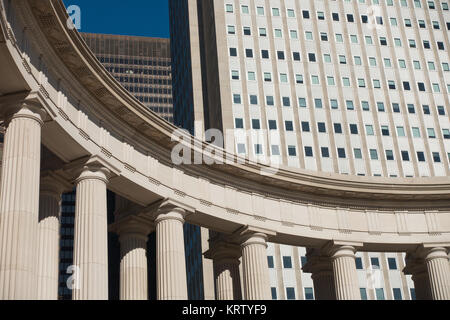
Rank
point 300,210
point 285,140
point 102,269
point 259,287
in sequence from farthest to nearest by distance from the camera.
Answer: point 285,140 < point 300,210 < point 259,287 < point 102,269

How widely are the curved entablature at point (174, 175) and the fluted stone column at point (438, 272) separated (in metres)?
2.29

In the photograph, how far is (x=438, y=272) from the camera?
8750cm

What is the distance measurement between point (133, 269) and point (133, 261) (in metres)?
1.06

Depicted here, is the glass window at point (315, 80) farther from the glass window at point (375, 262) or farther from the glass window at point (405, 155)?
the glass window at point (375, 262)

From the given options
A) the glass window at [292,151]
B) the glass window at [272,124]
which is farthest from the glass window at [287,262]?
the glass window at [272,124]

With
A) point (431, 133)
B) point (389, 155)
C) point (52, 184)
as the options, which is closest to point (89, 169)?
point (52, 184)

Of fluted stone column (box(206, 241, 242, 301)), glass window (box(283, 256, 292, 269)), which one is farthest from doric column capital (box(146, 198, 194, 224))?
glass window (box(283, 256, 292, 269))

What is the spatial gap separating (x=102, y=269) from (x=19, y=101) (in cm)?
1735

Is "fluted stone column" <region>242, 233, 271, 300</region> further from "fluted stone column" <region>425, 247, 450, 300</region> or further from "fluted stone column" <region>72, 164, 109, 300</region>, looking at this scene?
"fluted stone column" <region>425, 247, 450, 300</region>

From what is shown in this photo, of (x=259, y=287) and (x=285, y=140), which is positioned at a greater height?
(x=285, y=140)

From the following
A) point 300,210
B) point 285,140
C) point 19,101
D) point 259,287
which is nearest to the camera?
point 19,101
